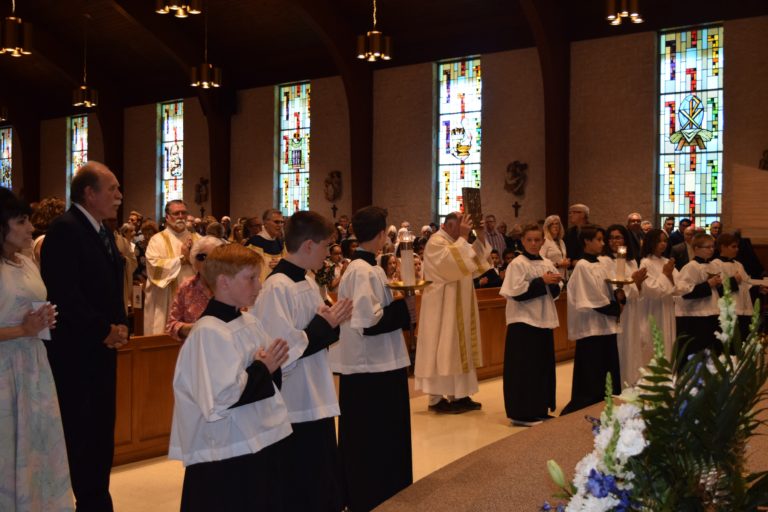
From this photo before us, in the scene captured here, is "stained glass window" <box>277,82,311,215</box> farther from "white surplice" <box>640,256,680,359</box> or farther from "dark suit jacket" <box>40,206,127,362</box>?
"dark suit jacket" <box>40,206,127,362</box>

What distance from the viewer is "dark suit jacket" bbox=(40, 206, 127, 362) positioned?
396cm

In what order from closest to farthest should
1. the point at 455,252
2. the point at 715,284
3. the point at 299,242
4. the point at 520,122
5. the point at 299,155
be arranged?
the point at 299,242 → the point at 455,252 → the point at 715,284 → the point at 520,122 → the point at 299,155

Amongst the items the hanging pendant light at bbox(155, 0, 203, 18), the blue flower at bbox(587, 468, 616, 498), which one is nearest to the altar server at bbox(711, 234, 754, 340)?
the blue flower at bbox(587, 468, 616, 498)

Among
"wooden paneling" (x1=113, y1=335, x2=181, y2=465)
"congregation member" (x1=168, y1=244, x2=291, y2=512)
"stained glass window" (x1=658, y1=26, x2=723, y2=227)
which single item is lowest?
"wooden paneling" (x1=113, y1=335, x2=181, y2=465)

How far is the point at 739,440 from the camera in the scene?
1.83 m

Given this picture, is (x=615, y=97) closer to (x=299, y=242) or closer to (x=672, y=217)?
(x=672, y=217)

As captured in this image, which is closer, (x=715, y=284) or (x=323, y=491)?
(x=323, y=491)

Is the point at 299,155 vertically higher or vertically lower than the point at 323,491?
higher

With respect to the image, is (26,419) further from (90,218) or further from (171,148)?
(171,148)

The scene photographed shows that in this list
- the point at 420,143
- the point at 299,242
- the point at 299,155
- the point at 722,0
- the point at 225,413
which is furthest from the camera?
the point at 299,155

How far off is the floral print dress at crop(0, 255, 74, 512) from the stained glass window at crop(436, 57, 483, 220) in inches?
587

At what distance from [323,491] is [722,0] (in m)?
13.6

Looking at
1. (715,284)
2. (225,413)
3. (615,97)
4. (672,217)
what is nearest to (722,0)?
(615,97)

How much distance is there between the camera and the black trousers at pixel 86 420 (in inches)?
157
